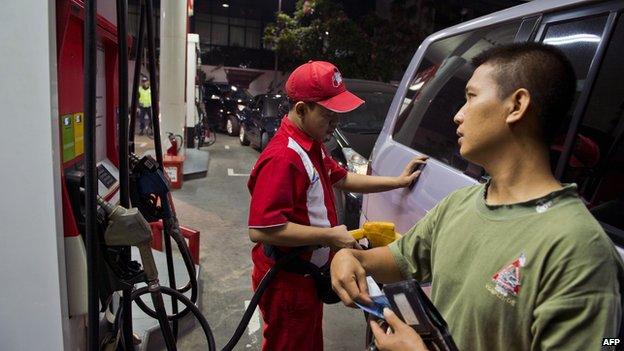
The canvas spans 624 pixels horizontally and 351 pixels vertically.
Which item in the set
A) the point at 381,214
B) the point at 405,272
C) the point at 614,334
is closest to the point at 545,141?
the point at 614,334

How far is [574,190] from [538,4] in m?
1.35

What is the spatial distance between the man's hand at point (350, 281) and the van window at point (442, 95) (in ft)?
2.95

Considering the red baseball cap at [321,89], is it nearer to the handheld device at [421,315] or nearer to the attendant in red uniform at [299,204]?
the attendant in red uniform at [299,204]

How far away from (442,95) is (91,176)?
180 cm

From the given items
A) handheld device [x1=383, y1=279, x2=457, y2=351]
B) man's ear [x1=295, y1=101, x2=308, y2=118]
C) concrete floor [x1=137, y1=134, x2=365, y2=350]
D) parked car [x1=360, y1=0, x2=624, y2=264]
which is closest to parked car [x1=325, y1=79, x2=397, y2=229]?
concrete floor [x1=137, y1=134, x2=365, y2=350]

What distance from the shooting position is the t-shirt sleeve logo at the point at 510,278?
994 mm

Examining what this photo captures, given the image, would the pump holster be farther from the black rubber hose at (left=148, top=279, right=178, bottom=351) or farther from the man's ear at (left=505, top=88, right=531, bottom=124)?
the man's ear at (left=505, top=88, right=531, bottom=124)

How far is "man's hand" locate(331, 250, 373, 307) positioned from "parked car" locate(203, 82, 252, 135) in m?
13.0

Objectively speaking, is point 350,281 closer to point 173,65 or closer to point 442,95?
point 442,95

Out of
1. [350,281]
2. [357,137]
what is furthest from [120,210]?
[357,137]

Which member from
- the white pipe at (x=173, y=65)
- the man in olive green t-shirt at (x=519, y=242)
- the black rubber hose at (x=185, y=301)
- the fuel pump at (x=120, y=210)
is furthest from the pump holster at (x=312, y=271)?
the white pipe at (x=173, y=65)

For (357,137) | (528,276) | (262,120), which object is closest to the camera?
(528,276)

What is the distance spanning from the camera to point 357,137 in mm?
5730

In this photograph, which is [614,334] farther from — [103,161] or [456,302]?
[103,161]
